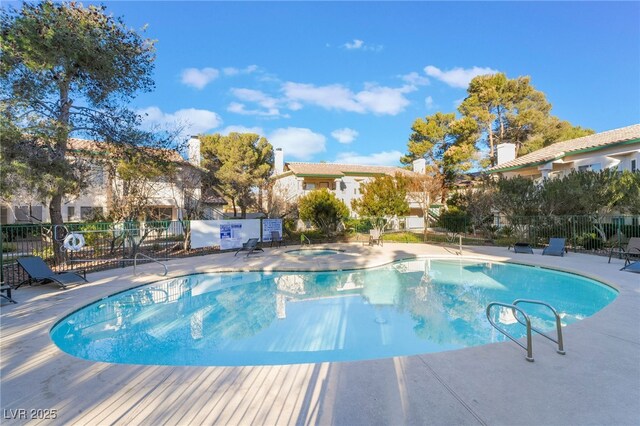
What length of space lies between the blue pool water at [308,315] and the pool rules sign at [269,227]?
6.91 metres

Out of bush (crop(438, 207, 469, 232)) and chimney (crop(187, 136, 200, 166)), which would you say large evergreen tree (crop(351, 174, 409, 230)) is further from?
chimney (crop(187, 136, 200, 166))

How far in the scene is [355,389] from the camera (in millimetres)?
3229

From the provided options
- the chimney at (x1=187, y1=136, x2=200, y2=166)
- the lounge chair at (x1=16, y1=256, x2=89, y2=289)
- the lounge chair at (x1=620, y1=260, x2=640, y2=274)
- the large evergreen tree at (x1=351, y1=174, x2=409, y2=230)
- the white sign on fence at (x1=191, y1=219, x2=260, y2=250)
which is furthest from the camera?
the chimney at (x1=187, y1=136, x2=200, y2=166)

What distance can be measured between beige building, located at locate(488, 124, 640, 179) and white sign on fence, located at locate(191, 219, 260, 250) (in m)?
18.4

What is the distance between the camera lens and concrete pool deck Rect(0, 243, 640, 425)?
281 cm

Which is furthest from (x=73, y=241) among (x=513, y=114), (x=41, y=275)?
(x=513, y=114)

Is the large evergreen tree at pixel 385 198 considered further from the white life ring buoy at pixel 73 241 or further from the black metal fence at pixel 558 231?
the white life ring buoy at pixel 73 241

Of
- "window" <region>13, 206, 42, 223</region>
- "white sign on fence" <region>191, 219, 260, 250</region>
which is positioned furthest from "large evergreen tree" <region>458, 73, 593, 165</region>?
"window" <region>13, 206, 42, 223</region>

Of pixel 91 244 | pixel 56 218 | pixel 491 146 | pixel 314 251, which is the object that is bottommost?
pixel 314 251

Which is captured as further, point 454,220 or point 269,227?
point 454,220

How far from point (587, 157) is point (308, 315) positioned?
19.9 metres

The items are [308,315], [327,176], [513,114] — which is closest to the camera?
[308,315]

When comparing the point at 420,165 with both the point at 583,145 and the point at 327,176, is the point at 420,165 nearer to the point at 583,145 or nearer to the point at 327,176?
the point at 327,176

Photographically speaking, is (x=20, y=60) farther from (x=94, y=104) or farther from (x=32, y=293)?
(x=32, y=293)
